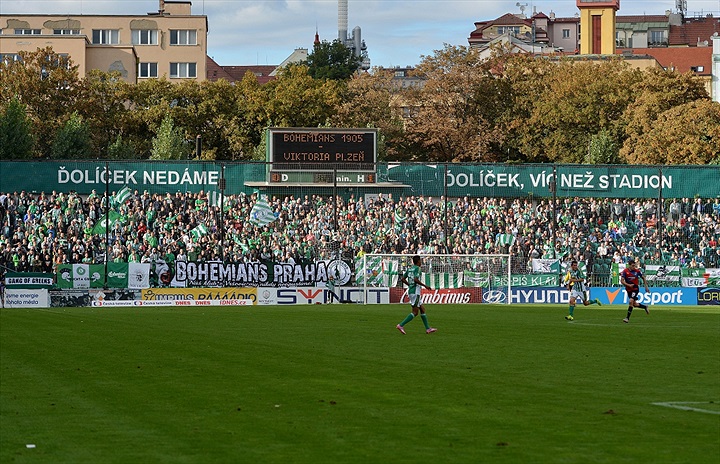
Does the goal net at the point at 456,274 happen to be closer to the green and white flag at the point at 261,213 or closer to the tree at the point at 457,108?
the green and white flag at the point at 261,213

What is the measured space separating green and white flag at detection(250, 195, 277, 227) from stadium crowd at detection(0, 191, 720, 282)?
0.87 feet

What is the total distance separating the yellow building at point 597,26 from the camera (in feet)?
438

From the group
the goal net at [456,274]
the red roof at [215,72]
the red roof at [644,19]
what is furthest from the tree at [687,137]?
the red roof at [215,72]

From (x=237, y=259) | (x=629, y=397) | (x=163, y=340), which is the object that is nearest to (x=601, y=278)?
(x=237, y=259)

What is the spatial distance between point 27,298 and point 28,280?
2.78 feet

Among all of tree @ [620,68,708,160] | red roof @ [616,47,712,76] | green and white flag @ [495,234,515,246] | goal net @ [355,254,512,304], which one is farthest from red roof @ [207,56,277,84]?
goal net @ [355,254,512,304]

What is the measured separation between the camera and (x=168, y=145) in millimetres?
79438

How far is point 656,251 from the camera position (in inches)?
2227

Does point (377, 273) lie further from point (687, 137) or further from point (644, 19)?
point (644, 19)

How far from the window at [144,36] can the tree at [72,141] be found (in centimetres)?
4995

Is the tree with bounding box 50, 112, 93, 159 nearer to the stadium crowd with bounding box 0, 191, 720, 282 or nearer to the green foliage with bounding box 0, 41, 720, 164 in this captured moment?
the green foliage with bounding box 0, 41, 720, 164

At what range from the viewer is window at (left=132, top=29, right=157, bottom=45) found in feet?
416

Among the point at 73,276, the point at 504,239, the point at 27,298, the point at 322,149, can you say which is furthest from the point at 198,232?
the point at 504,239

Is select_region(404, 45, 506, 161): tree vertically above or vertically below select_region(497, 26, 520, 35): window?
below
